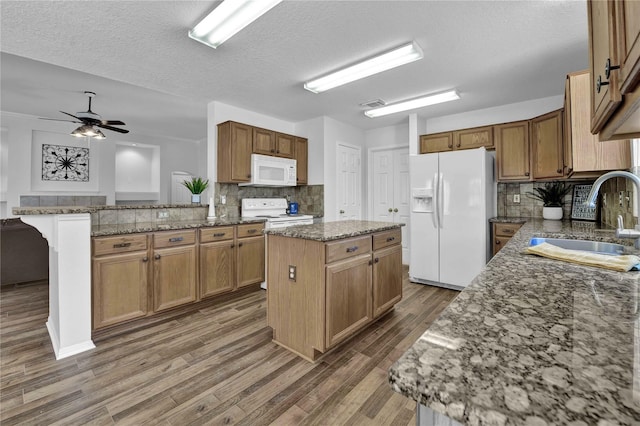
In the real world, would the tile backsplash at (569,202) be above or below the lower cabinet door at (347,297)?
above

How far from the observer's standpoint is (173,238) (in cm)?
282

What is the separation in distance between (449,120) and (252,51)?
3.22m

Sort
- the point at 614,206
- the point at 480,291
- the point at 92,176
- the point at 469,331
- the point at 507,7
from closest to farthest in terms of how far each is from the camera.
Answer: the point at 469,331
the point at 480,291
the point at 507,7
the point at 614,206
the point at 92,176

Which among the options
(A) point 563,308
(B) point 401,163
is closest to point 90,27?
(A) point 563,308

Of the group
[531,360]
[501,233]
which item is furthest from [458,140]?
[531,360]

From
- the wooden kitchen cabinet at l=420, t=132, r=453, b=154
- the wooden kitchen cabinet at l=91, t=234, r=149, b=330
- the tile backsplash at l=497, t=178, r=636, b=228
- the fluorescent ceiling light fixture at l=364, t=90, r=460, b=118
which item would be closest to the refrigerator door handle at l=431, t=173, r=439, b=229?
the wooden kitchen cabinet at l=420, t=132, r=453, b=154

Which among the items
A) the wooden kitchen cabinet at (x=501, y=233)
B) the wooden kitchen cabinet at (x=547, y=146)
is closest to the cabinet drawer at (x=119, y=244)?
the wooden kitchen cabinet at (x=501, y=233)

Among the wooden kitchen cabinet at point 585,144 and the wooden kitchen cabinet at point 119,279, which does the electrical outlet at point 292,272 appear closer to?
the wooden kitchen cabinet at point 119,279

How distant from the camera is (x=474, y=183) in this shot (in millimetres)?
3416

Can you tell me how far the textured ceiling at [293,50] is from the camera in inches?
77.9

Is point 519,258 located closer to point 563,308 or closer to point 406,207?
point 563,308

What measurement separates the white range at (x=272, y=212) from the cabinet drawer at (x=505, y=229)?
2.35 m

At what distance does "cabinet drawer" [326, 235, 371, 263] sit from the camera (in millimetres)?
2042

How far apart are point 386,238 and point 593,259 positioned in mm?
1580
